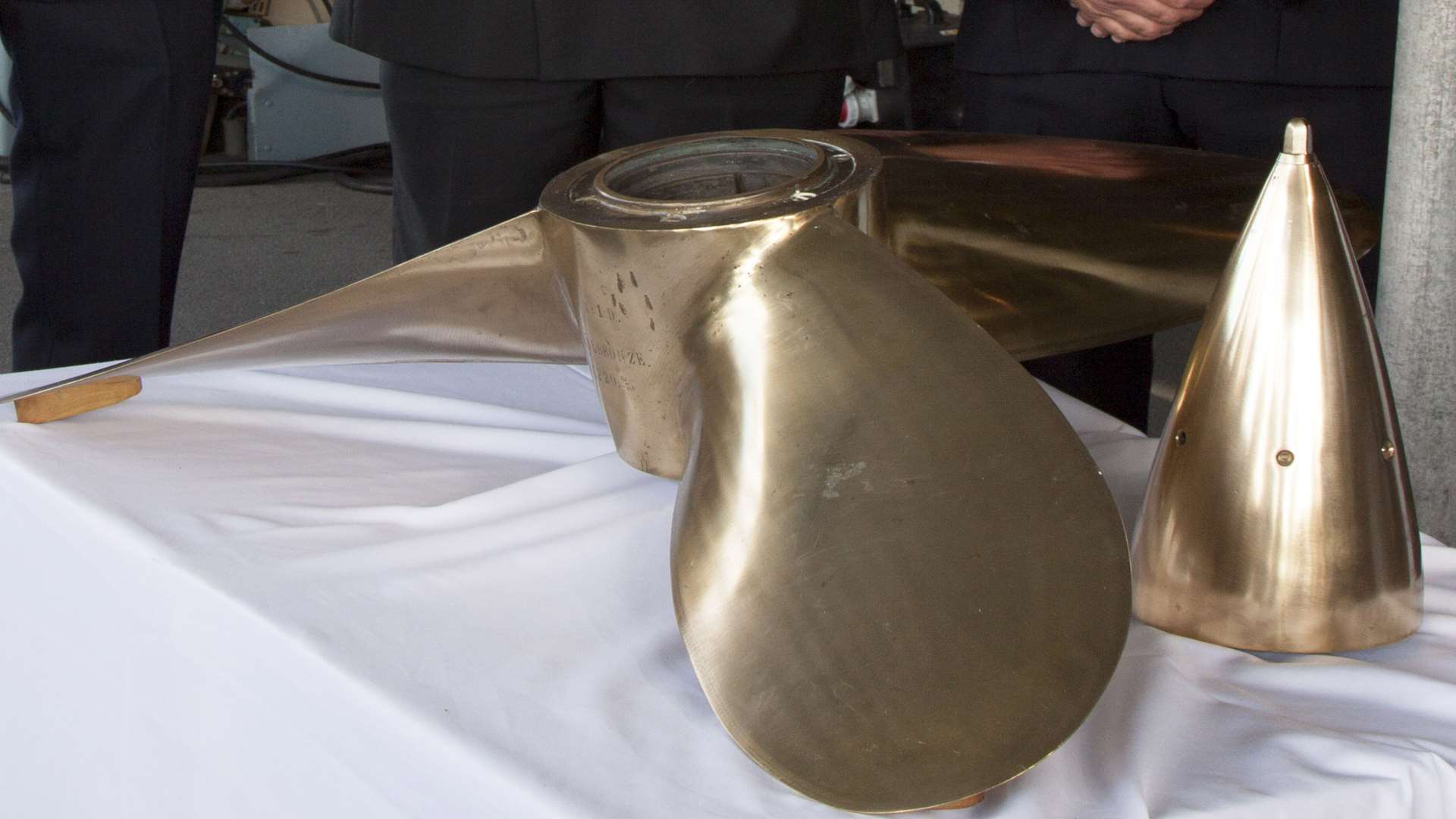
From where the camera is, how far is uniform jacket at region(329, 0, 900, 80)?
3.29 ft

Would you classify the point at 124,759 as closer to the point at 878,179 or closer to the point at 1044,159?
the point at 878,179

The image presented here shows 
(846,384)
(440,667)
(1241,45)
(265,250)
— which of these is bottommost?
(265,250)

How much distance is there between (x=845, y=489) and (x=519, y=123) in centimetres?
71

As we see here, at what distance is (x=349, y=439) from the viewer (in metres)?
0.68

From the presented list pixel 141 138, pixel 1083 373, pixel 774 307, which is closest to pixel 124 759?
pixel 774 307

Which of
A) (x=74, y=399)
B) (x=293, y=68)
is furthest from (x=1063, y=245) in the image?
(x=293, y=68)

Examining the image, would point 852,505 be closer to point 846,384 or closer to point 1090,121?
point 846,384

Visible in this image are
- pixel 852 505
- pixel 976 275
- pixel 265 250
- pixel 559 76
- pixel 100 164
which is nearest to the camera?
pixel 852 505

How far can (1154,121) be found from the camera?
0.98 m

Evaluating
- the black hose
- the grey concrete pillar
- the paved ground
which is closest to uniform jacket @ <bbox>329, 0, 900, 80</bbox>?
the grey concrete pillar

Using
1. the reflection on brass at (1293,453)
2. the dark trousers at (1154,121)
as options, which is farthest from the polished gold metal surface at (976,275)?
the dark trousers at (1154,121)

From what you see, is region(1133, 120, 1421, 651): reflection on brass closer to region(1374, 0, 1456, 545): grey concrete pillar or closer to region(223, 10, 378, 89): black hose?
region(1374, 0, 1456, 545): grey concrete pillar

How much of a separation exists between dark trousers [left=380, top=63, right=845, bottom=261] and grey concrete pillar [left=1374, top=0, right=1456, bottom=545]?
0.52 meters

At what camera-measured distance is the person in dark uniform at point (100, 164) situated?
135cm
